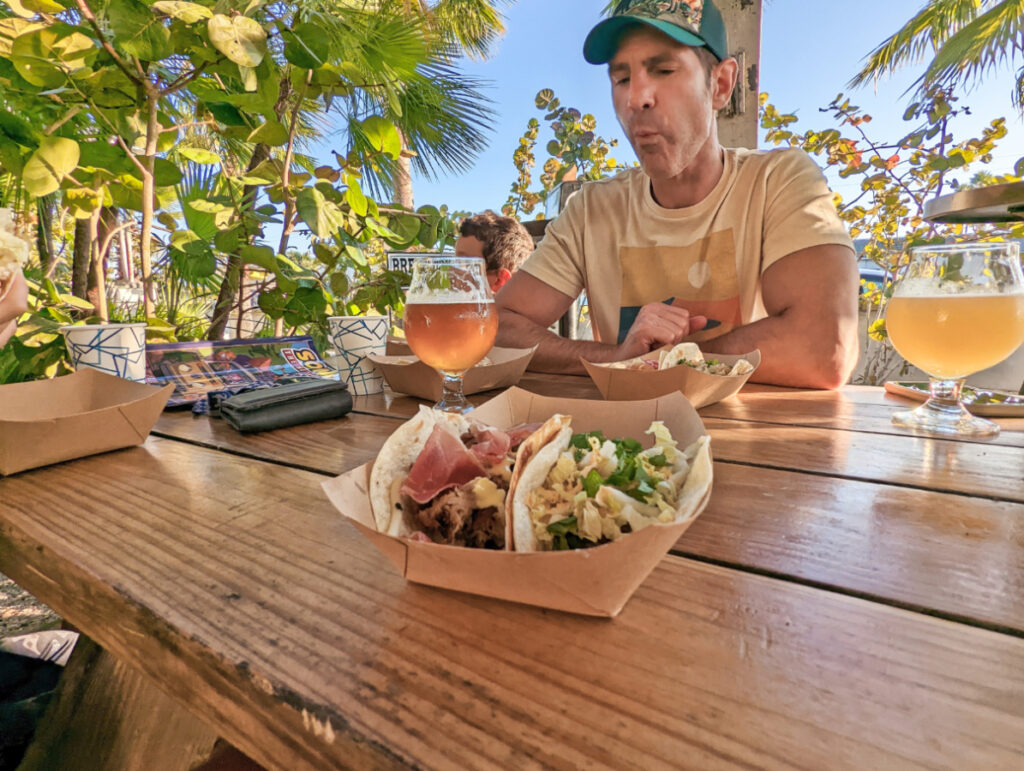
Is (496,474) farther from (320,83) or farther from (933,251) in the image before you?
(320,83)

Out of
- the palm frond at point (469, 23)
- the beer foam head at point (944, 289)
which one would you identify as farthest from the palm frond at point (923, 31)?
the beer foam head at point (944, 289)

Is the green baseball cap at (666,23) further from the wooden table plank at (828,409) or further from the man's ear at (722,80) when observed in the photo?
the wooden table plank at (828,409)

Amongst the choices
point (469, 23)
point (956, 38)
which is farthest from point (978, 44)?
point (469, 23)

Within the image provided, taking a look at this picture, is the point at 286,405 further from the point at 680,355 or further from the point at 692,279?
the point at 692,279

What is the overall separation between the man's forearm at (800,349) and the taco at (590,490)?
3.54ft

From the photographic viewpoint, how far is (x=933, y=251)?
0.96 m

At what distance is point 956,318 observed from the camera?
3.08ft

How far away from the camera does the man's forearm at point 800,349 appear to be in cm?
144

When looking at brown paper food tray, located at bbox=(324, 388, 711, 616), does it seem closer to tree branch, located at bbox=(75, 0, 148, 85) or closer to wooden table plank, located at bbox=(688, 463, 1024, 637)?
wooden table plank, located at bbox=(688, 463, 1024, 637)

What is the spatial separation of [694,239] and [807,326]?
616 millimetres

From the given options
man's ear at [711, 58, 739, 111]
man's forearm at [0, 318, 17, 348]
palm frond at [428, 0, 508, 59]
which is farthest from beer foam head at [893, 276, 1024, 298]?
palm frond at [428, 0, 508, 59]

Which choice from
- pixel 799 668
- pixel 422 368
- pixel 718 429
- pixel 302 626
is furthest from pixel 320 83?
pixel 799 668

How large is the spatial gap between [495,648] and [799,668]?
0.21 m

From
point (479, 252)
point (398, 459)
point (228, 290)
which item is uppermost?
point (479, 252)
